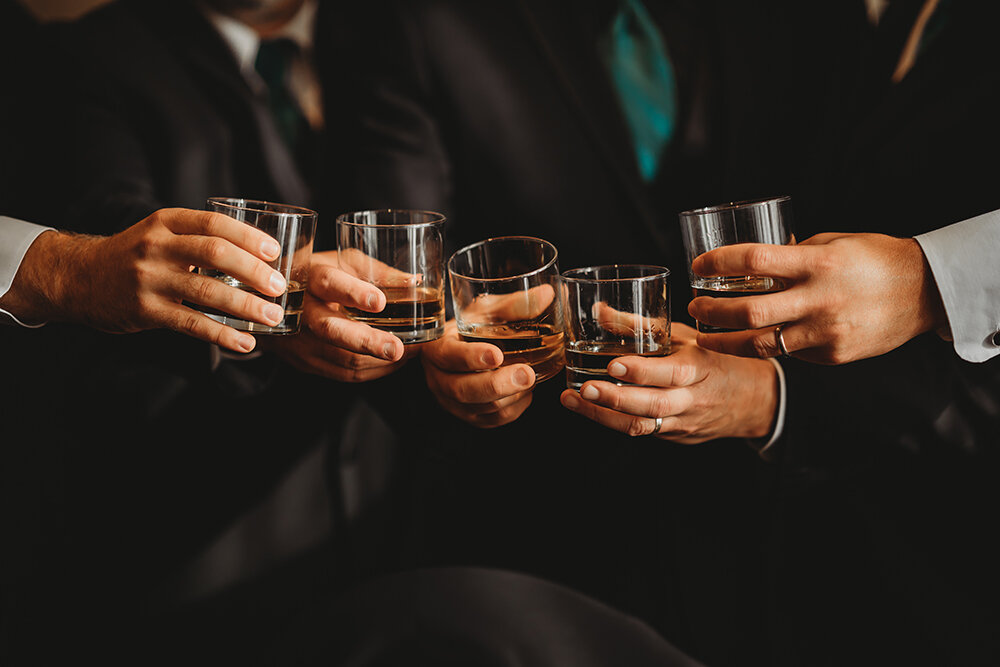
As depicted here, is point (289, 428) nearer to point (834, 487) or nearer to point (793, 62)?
point (834, 487)

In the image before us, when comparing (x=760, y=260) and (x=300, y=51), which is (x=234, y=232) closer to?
(x=760, y=260)

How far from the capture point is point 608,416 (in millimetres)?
1229

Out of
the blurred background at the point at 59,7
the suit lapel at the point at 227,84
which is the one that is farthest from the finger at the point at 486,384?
the blurred background at the point at 59,7

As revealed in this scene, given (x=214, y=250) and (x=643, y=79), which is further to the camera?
(x=643, y=79)

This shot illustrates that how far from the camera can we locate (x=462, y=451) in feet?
6.18

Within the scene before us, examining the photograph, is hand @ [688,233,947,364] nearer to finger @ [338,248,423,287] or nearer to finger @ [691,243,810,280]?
finger @ [691,243,810,280]

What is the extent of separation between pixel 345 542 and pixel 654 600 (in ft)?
3.62

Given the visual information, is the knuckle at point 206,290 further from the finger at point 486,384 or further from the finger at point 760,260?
the finger at point 760,260

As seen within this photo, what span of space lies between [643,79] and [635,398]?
Answer: 122 cm

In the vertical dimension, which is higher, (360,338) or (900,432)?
(360,338)

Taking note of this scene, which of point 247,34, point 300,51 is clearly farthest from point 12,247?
point 300,51

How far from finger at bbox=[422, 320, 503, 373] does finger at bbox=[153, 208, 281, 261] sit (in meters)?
0.33

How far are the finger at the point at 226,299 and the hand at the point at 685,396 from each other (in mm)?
505

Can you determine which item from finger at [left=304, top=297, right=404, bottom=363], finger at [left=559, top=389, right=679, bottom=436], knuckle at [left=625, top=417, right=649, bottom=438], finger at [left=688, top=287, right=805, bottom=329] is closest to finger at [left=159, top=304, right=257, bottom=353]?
finger at [left=304, top=297, right=404, bottom=363]
